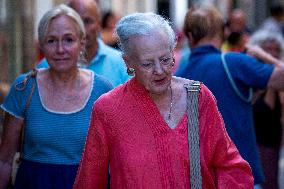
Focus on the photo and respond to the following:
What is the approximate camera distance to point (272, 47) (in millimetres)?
7402

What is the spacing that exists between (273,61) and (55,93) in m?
1.52

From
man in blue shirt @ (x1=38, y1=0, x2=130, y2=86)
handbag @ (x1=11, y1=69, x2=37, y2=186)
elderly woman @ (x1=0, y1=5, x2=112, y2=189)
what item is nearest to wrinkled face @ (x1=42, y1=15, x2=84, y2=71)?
elderly woman @ (x1=0, y1=5, x2=112, y2=189)

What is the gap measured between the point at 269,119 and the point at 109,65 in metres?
1.87

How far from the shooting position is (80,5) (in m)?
6.70

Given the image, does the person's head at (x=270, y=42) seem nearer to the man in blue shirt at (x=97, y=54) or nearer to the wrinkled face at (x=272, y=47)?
the wrinkled face at (x=272, y=47)

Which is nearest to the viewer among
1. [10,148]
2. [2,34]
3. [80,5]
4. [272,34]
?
[10,148]

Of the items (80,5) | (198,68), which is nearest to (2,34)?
(80,5)

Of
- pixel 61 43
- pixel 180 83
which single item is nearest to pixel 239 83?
pixel 61 43

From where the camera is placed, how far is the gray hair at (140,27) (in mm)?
4003

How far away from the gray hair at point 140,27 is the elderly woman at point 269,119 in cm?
335

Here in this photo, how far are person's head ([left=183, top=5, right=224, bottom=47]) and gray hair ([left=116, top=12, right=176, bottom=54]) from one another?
1.93 meters

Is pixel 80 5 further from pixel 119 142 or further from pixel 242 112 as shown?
pixel 119 142

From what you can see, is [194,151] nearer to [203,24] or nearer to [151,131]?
[151,131]

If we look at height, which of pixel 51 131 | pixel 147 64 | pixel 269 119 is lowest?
pixel 269 119
